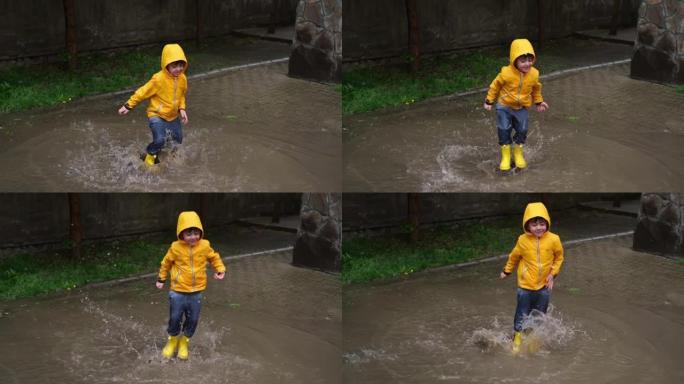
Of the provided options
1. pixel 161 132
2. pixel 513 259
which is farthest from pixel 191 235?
pixel 513 259

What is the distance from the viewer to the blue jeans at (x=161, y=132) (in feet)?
54.5

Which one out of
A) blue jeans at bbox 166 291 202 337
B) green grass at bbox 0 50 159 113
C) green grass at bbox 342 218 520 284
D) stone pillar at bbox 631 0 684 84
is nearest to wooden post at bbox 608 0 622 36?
stone pillar at bbox 631 0 684 84

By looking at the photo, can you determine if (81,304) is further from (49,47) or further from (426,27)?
(426,27)

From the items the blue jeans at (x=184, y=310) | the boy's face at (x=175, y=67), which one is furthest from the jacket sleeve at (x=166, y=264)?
the boy's face at (x=175, y=67)

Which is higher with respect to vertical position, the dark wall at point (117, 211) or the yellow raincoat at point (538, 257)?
the yellow raincoat at point (538, 257)

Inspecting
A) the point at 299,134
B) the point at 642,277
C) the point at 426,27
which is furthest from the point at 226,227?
the point at 642,277

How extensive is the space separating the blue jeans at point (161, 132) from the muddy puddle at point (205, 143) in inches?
13.9

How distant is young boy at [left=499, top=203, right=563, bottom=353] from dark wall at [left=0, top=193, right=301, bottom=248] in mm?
4805

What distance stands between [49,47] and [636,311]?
7.31 m

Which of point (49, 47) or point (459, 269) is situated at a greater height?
point (49, 47)

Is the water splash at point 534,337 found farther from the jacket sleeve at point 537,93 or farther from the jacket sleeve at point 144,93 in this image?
the jacket sleeve at point 144,93

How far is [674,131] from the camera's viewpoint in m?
18.2

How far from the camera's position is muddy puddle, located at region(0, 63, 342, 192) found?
16984 mm

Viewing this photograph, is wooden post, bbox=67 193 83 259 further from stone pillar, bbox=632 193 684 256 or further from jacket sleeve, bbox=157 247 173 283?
stone pillar, bbox=632 193 684 256
